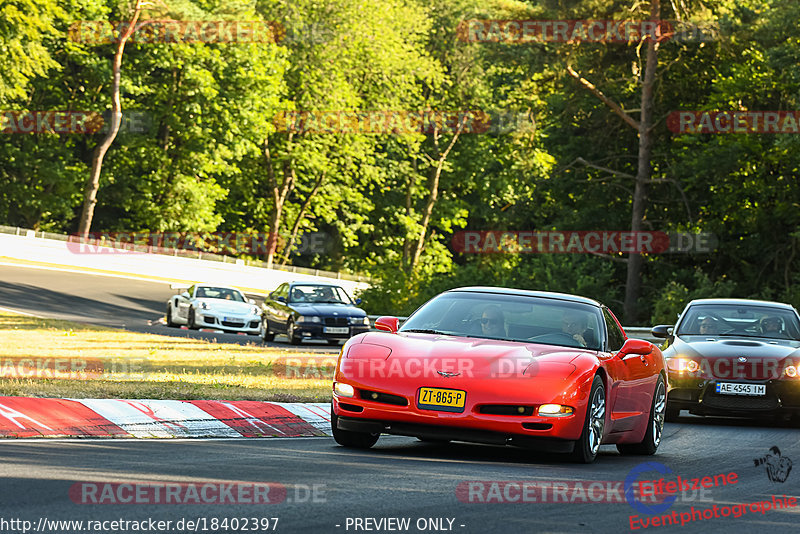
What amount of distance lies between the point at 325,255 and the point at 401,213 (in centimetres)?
580

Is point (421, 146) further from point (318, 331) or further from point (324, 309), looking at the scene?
point (318, 331)

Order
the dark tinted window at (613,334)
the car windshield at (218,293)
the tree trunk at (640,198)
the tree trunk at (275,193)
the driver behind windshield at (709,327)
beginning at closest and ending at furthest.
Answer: the dark tinted window at (613,334)
the driver behind windshield at (709,327)
the car windshield at (218,293)
the tree trunk at (640,198)
the tree trunk at (275,193)

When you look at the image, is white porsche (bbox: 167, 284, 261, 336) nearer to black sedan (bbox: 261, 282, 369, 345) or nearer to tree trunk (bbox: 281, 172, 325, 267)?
black sedan (bbox: 261, 282, 369, 345)

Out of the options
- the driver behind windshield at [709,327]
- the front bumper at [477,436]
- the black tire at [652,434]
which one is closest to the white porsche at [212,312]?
the driver behind windshield at [709,327]

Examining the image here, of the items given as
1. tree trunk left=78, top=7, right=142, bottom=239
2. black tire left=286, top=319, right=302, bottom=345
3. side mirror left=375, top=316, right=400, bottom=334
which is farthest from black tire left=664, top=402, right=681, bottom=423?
tree trunk left=78, top=7, right=142, bottom=239

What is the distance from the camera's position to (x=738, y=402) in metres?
15.1

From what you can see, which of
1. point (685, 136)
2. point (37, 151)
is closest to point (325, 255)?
point (37, 151)

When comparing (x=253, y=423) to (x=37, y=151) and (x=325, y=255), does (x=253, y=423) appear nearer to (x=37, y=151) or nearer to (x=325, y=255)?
(x=37, y=151)

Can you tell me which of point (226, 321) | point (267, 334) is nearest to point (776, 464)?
point (267, 334)

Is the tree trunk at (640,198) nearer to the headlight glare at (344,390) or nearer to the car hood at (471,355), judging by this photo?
the car hood at (471,355)

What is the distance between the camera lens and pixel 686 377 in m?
15.3

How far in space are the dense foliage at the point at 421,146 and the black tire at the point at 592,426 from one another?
29.0m

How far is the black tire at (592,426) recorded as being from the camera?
995 cm

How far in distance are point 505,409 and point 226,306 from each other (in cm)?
2413
